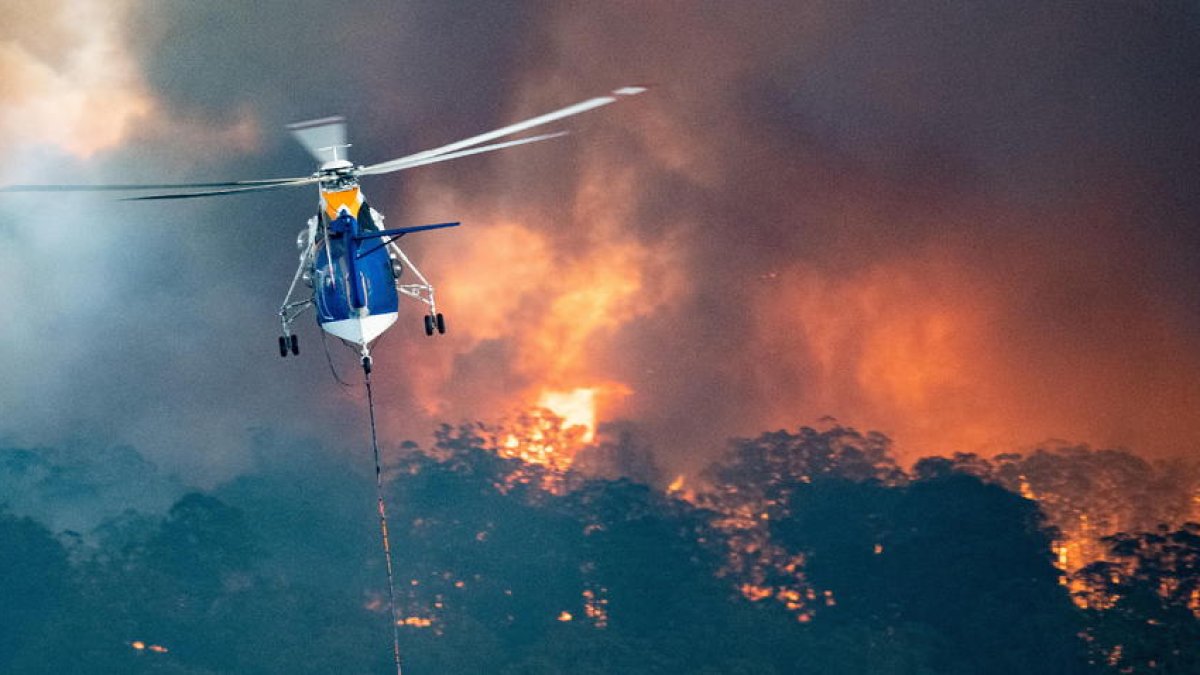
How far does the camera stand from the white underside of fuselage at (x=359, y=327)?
4506 cm

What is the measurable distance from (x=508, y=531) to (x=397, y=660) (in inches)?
829

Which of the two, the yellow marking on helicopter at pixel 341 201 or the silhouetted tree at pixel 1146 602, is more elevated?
the yellow marking on helicopter at pixel 341 201

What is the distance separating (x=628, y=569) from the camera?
134375 millimetres

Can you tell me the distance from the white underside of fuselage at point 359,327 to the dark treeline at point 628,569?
68656 millimetres

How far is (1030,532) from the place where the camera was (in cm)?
11625

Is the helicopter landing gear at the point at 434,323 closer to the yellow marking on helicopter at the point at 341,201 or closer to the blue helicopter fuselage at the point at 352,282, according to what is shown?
the blue helicopter fuselage at the point at 352,282

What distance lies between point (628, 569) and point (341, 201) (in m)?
95.1

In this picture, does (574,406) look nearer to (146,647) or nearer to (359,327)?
(359,327)

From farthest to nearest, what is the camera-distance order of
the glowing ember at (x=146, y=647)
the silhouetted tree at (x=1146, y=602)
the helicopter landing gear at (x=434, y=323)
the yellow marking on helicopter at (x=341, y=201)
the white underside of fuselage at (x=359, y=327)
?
the glowing ember at (x=146, y=647) → the silhouetted tree at (x=1146, y=602) → the helicopter landing gear at (x=434, y=323) → the yellow marking on helicopter at (x=341, y=201) → the white underside of fuselage at (x=359, y=327)

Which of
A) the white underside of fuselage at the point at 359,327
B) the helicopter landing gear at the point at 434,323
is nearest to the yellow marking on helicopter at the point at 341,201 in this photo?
the white underside of fuselage at the point at 359,327

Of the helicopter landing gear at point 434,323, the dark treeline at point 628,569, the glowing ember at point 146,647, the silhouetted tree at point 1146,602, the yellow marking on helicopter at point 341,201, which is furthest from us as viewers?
the glowing ember at point 146,647

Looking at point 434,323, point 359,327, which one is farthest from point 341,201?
point 434,323

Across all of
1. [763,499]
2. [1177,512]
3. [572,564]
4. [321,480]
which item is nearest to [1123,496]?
[1177,512]

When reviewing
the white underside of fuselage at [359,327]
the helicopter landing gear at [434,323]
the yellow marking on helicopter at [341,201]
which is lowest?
the white underside of fuselage at [359,327]
